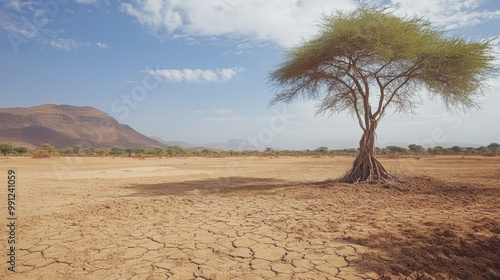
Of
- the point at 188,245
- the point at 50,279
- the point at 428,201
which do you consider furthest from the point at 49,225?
the point at 428,201

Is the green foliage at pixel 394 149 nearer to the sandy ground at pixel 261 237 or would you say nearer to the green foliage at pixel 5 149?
the sandy ground at pixel 261 237

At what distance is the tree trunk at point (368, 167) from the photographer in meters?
8.91

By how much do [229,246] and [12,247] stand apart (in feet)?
10.1

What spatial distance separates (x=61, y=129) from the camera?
265ft

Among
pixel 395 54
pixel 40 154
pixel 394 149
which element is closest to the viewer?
pixel 395 54

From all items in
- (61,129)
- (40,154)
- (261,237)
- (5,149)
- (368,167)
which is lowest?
(261,237)

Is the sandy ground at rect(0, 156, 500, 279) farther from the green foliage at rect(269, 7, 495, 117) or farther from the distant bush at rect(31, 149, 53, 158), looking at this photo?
the distant bush at rect(31, 149, 53, 158)

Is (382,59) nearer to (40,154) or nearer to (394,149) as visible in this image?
(40,154)

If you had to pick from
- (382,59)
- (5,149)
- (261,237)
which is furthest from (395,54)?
(5,149)

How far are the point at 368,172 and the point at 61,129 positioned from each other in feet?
312

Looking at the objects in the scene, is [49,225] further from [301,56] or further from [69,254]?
[301,56]

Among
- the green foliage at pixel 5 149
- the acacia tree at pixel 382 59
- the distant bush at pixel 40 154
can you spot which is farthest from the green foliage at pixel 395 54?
the green foliage at pixel 5 149

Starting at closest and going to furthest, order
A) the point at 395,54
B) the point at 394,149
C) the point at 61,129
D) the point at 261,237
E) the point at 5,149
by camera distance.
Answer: the point at 261,237 → the point at 395,54 → the point at 5,149 → the point at 394,149 → the point at 61,129

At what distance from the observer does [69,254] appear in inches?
138
